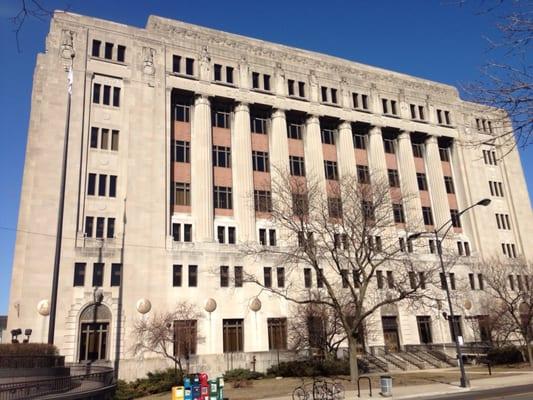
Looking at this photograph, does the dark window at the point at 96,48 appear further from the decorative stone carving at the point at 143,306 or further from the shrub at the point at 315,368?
the shrub at the point at 315,368

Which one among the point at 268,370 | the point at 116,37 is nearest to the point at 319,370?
the point at 268,370

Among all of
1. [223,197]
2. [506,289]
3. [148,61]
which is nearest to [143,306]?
[223,197]

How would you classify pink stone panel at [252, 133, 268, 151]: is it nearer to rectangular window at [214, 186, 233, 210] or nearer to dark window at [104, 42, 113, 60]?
rectangular window at [214, 186, 233, 210]

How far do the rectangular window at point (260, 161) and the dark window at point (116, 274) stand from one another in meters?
18.7

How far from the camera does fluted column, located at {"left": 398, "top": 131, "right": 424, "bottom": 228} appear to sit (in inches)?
2251

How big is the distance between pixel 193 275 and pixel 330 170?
21886mm

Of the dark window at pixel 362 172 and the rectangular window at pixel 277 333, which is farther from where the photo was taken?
the dark window at pixel 362 172

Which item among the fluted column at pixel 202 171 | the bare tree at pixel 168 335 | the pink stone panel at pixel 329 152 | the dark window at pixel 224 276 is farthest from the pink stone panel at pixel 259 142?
the bare tree at pixel 168 335

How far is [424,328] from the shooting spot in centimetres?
5453

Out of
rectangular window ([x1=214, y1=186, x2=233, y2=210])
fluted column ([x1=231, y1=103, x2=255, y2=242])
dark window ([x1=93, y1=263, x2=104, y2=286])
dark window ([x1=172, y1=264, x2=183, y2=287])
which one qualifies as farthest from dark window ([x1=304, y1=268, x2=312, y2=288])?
dark window ([x1=93, y1=263, x2=104, y2=286])

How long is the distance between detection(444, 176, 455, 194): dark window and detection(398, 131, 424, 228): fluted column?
245 inches

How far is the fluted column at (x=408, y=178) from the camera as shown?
2251 inches

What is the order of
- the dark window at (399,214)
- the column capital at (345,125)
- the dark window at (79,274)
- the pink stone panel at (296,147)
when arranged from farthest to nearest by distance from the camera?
the column capital at (345,125) → the dark window at (399,214) → the pink stone panel at (296,147) → the dark window at (79,274)

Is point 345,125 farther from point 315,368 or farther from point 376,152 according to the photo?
point 315,368
